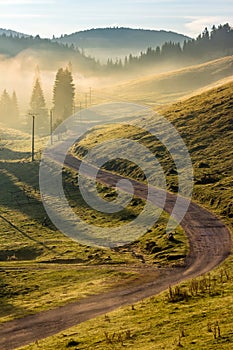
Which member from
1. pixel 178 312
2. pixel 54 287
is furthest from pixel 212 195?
pixel 178 312

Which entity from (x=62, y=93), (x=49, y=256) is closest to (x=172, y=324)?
(x=49, y=256)

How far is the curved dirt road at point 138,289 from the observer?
34125mm

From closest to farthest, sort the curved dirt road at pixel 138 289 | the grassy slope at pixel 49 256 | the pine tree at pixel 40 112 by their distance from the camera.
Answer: the curved dirt road at pixel 138 289 → the grassy slope at pixel 49 256 → the pine tree at pixel 40 112

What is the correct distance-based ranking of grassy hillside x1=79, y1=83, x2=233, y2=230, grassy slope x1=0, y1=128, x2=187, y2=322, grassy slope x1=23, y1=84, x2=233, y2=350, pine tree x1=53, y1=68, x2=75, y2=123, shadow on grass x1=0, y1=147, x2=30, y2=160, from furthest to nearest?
pine tree x1=53, y1=68, x2=75, y2=123
shadow on grass x1=0, y1=147, x2=30, y2=160
grassy hillside x1=79, y1=83, x2=233, y2=230
grassy slope x1=0, y1=128, x2=187, y2=322
grassy slope x1=23, y1=84, x2=233, y2=350

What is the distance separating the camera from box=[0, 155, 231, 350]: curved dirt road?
112ft

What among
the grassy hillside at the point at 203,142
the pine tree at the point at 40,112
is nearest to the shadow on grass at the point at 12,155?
the grassy hillside at the point at 203,142

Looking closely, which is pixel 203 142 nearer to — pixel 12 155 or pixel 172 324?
pixel 12 155

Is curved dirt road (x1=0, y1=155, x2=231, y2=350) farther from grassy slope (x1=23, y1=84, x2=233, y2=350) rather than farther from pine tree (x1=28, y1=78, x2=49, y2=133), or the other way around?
pine tree (x1=28, y1=78, x2=49, y2=133)

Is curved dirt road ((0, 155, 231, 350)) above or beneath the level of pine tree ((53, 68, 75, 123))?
beneath

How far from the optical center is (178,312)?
1277 inches

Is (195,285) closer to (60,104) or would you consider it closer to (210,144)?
(210,144)

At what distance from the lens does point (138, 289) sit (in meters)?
41.5

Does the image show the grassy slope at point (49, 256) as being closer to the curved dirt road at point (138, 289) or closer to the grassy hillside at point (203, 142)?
the curved dirt road at point (138, 289)

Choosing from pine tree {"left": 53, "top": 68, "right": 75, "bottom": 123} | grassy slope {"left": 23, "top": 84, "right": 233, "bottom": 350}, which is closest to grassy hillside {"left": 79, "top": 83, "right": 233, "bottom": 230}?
grassy slope {"left": 23, "top": 84, "right": 233, "bottom": 350}
